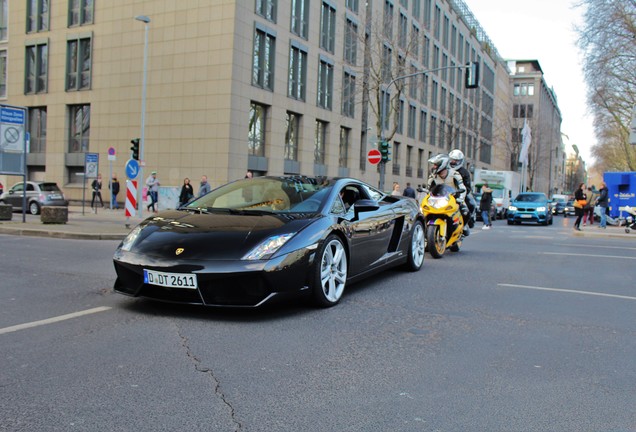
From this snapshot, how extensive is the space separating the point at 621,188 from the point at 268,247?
86.5 feet

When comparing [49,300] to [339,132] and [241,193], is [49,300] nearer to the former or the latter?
[241,193]

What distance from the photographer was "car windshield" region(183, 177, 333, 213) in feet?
19.3

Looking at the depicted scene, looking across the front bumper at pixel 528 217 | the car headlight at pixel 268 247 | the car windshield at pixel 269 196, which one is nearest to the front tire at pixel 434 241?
the car windshield at pixel 269 196

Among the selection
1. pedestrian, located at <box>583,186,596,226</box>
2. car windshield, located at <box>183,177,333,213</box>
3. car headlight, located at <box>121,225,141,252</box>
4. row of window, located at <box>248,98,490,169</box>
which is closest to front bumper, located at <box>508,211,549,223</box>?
pedestrian, located at <box>583,186,596,226</box>

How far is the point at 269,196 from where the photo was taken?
20.1 ft

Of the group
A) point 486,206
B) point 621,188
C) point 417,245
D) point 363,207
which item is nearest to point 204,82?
point 486,206

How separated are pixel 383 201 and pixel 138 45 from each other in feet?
82.1

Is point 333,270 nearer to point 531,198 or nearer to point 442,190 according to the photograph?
point 442,190

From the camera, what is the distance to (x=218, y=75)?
85.9 feet

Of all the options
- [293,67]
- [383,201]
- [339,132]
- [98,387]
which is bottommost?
[98,387]

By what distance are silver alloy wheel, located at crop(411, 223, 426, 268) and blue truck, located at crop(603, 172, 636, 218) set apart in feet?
71.1

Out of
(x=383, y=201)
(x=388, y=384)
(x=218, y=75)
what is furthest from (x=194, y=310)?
(x=218, y=75)

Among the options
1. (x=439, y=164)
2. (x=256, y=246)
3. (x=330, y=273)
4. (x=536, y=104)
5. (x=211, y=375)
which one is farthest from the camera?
(x=536, y=104)

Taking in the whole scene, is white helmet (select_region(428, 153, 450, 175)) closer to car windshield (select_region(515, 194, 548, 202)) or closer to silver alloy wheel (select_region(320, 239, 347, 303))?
silver alloy wheel (select_region(320, 239, 347, 303))
